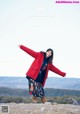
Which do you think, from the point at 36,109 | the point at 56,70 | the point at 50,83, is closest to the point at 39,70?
the point at 56,70

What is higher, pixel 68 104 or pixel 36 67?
pixel 36 67

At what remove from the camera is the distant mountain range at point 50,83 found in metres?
5.36

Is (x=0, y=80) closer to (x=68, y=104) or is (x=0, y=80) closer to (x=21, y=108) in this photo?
(x=21, y=108)

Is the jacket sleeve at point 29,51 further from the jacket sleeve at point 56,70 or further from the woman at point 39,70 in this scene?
the jacket sleeve at point 56,70

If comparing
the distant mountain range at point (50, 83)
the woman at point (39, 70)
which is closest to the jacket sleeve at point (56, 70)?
the woman at point (39, 70)

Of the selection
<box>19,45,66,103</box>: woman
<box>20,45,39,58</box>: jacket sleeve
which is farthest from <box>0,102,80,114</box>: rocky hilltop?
<box>20,45,39,58</box>: jacket sleeve

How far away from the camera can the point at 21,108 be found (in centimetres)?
508

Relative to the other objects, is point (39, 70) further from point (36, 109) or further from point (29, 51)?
point (36, 109)

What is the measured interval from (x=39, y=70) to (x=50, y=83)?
30cm

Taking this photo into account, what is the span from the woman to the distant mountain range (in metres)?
0.09

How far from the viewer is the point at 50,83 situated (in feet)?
17.9

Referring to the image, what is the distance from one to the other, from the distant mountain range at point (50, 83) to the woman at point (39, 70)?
9 centimetres

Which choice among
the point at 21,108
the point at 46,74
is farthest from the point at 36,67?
the point at 21,108

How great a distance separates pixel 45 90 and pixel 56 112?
454 millimetres
